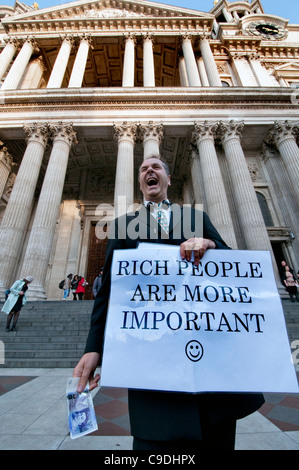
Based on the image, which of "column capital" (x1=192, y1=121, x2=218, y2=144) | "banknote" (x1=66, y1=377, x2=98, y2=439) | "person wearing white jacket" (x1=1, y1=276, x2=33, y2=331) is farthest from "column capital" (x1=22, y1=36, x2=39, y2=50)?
"banknote" (x1=66, y1=377, x2=98, y2=439)

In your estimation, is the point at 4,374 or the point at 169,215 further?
the point at 4,374

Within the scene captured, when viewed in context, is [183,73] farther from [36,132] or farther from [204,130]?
[36,132]

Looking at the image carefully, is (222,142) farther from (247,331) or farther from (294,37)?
(294,37)

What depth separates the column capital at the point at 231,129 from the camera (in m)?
15.0

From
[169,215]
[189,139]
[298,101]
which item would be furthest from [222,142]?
[169,215]

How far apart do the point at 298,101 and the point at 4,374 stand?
21283 mm

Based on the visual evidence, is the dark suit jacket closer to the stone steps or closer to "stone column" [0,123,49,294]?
the stone steps

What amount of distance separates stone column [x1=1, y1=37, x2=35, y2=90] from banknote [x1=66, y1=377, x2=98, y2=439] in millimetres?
21777

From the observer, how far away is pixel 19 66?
17.9 m

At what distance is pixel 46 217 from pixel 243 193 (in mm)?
11368

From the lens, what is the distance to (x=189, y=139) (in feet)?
54.0

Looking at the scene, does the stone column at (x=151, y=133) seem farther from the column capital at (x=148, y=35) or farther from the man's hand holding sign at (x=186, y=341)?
the man's hand holding sign at (x=186, y=341)

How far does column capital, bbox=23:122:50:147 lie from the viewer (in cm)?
1461

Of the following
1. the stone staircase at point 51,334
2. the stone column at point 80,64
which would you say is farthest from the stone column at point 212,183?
the stone column at point 80,64
